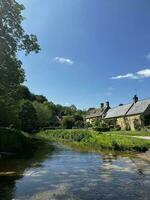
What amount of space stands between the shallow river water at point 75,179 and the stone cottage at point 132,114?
171 feet

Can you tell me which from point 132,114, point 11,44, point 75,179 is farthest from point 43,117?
point 75,179

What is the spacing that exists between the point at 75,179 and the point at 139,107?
6806cm

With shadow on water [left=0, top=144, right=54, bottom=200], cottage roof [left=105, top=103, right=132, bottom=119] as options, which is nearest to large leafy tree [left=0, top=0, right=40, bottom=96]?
shadow on water [left=0, top=144, right=54, bottom=200]

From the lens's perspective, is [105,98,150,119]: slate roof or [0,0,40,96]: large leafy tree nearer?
[0,0,40,96]: large leafy tree

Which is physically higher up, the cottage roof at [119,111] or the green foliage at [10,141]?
the cottage roof at [119,111]

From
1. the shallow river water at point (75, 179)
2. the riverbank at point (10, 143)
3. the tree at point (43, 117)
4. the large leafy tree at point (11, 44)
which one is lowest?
the shallow river water at point (75, 179)

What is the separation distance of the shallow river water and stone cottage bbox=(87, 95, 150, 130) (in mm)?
52044

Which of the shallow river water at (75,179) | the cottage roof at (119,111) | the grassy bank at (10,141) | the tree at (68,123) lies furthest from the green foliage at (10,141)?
the tree at (68,123)

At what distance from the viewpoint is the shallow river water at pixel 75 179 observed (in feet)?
55.3

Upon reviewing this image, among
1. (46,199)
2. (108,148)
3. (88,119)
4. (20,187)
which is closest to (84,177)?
(20,187)

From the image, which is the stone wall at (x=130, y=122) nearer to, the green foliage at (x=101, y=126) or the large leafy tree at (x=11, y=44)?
the green foliage at (x=101, y=126)

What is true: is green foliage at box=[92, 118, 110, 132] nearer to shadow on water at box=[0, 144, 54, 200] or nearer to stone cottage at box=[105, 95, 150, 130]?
stone cottage at box=[105, 95, 150, 130]

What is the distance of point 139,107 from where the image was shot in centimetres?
8731

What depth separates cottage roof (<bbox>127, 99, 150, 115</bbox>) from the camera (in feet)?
274
